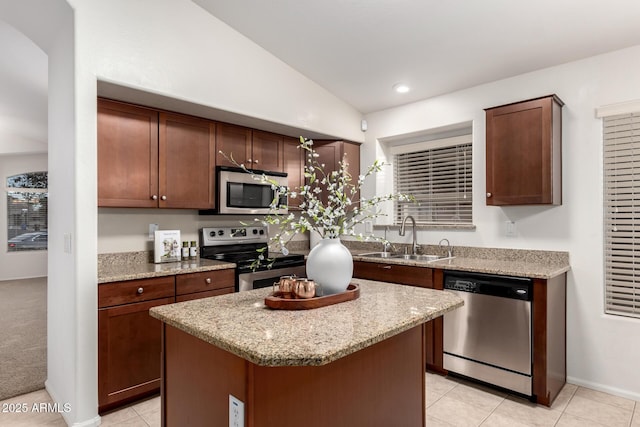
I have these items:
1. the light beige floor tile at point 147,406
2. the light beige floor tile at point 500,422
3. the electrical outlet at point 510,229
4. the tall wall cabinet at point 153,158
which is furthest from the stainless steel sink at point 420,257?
the light beige floor tile at point 147,406

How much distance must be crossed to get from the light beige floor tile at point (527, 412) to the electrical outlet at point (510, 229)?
1.26m

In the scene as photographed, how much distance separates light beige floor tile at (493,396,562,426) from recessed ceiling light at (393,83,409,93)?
8.83 feet

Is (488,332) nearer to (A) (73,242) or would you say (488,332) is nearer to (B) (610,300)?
(B) (610,300)

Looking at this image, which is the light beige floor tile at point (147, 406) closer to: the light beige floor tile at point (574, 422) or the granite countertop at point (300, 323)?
the granite countertop at point (300, 323)

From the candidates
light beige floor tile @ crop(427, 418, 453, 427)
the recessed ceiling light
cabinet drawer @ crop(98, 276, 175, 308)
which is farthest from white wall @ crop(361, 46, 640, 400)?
cabinet drawer @ crop(98, 276, 175, 308)

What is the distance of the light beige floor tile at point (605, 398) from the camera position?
99.1 inches

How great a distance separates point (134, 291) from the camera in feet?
8.02

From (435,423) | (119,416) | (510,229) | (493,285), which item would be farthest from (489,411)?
(119,416)

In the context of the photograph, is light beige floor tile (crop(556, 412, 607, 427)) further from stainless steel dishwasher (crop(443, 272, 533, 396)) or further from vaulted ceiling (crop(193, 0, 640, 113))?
vaulted ceiling (crop(193, 0, 640, 113))

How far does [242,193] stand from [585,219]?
2754 mm

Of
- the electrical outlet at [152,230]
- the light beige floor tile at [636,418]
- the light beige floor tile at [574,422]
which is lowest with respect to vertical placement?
the light beige floor tile at [574,422]

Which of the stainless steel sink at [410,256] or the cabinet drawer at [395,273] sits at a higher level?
the stainless steel sink at [410,256]

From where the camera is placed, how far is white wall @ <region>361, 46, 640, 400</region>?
8.66ft

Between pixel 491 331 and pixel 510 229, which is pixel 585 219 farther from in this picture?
pixel 491 331
